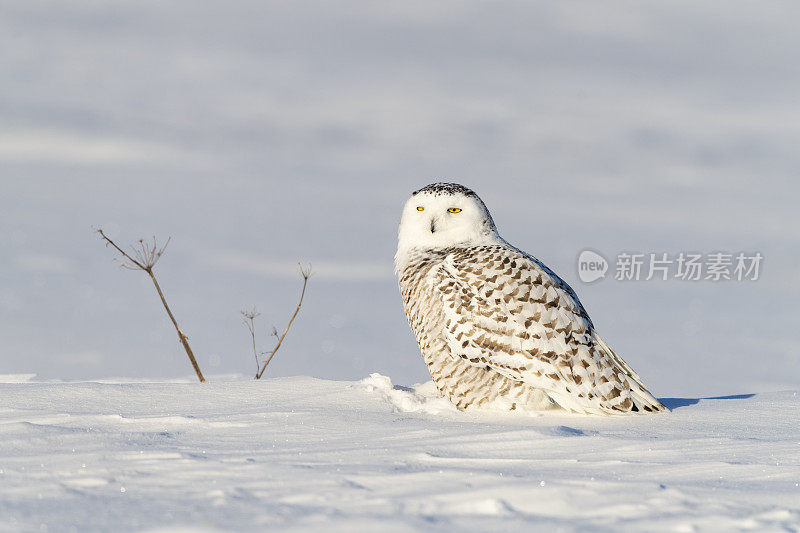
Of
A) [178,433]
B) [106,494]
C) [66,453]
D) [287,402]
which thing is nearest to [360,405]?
[287,402]

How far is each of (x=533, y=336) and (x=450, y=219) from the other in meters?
1.34

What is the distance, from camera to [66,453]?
135 inches

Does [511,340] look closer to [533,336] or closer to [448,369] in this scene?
[533,336]

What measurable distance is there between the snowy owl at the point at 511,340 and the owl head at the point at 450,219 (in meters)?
0.26

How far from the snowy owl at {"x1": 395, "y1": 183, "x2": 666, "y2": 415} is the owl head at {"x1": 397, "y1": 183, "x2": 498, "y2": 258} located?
256 mm

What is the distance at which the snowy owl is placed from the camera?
184 inches

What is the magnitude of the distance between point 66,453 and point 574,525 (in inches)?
90.2

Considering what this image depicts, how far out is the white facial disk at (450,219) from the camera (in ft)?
18.6

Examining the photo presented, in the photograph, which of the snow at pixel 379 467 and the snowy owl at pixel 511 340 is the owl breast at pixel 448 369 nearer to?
the snowy owl at pixel 511 340

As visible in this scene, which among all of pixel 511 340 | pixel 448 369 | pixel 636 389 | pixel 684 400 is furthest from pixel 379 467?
pixel 684 400

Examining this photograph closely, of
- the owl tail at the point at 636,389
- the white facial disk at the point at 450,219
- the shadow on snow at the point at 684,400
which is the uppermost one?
the white facial disk at the point at 450,219

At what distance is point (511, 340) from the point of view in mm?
4707

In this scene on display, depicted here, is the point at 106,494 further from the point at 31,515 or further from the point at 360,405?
the point at 360,405

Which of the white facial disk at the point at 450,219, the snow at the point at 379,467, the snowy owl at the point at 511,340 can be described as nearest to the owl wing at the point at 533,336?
the snowy owl at the point at 511,340
